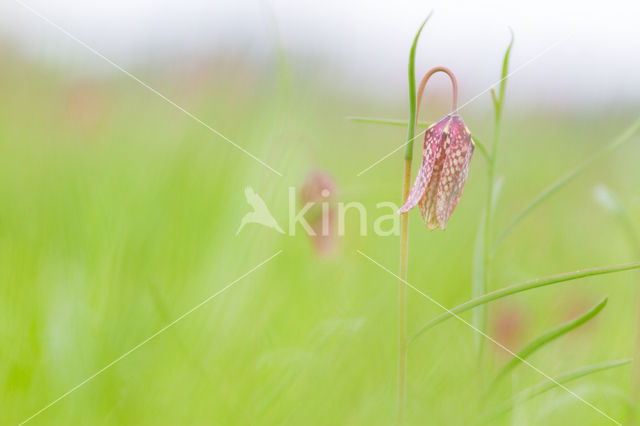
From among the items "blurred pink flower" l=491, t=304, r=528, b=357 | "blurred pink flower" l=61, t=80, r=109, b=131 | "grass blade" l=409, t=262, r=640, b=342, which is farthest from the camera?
"blurred pink flower" l=61, t=80, r=109, b=131

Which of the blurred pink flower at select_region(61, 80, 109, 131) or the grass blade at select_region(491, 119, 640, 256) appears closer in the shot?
the grass blade at select_region(491, 119, 640, 256)

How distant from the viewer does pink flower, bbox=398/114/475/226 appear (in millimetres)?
792

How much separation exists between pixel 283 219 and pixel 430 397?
1.38ft

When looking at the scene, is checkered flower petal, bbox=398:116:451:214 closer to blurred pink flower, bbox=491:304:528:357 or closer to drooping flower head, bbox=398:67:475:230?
drooping flower head, bbox=398:67:475:230

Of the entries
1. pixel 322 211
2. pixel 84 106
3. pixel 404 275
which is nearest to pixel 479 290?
pixel 404 275

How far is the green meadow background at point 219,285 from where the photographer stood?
77 cm

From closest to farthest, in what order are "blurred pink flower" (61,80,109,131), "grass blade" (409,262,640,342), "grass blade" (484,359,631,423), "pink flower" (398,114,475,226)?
"grass blade" (409,262,640,342) < "grass blade" (484,359,631,423) < "pink flower" (398,114,475,226) < "blurred pink flower" (61,80,109,131)

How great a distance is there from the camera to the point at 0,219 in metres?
1.06

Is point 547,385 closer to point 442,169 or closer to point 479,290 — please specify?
point 479,290

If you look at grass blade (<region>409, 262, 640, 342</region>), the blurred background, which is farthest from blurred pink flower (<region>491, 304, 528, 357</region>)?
grass blade (<region>409, 262, 640, 342</region>)

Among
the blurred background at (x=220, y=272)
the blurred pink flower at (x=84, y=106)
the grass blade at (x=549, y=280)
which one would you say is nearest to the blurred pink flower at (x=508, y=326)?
the blurred background at (x=220, y=272)

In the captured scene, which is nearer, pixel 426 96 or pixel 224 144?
pixel 224 144

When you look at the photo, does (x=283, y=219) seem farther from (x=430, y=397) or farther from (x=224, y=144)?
(x=430, y=397)

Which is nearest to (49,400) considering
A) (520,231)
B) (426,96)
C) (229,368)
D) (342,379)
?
(229,368)
